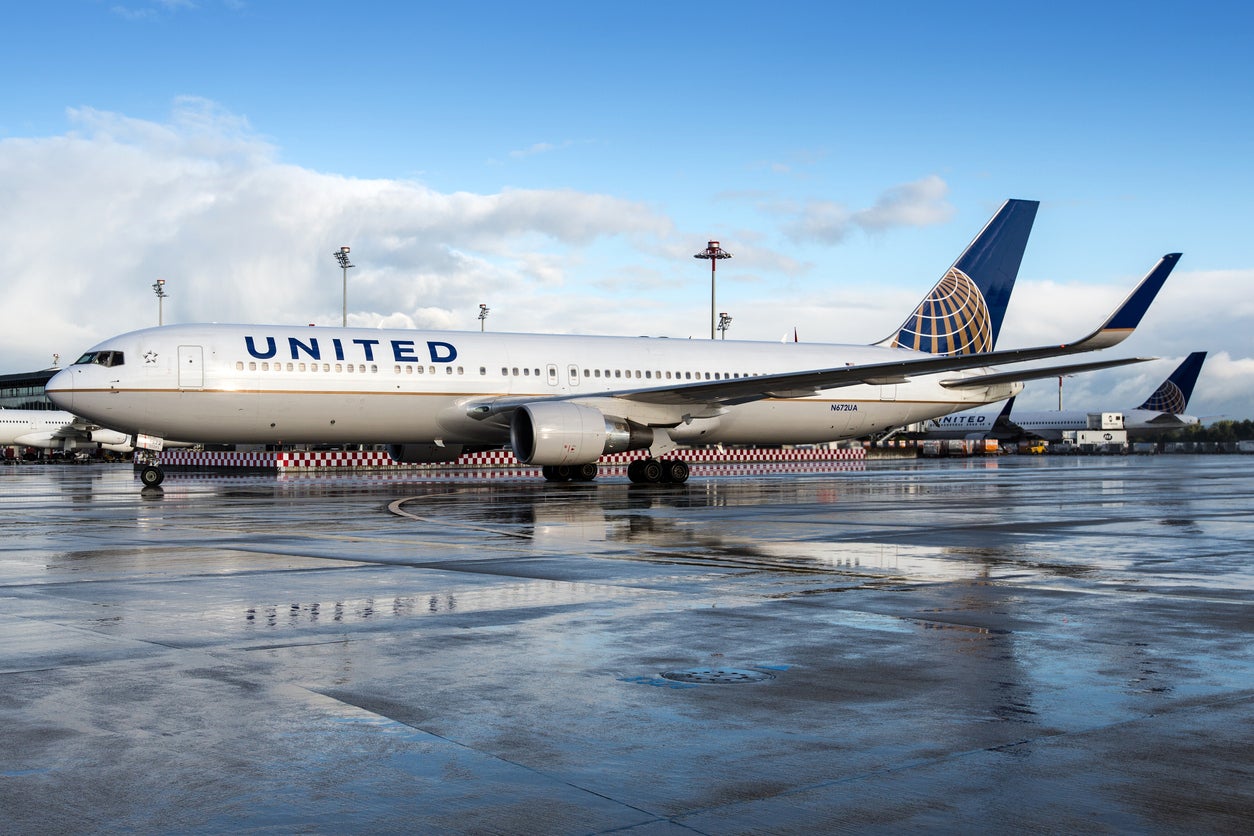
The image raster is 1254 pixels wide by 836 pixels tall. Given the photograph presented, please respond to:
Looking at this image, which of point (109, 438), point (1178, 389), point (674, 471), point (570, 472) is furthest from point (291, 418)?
point (1178, 389)

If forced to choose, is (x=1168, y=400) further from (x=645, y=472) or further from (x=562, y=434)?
(x=562, y=434)

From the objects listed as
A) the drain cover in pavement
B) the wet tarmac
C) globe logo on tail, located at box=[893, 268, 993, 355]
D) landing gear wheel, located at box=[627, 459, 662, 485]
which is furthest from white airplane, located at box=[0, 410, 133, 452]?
the drain cover in pavement

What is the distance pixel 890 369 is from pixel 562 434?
746 cm

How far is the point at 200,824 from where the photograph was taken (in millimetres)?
3482

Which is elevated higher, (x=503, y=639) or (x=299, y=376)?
(x=299, y=376)

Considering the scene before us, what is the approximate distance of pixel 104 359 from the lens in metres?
24.6

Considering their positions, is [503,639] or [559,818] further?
[503,639]

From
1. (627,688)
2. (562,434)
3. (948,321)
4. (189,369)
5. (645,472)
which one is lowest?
(627,688)

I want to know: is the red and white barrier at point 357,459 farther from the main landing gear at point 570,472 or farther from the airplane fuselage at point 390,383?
the main landing gear at point 570,472

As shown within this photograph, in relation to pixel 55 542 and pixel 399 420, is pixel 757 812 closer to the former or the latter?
pixel 55 542

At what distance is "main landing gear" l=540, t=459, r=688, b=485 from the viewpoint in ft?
91.8

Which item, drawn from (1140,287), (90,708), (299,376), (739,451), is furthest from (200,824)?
(739,451)

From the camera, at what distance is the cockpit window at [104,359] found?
2458cm

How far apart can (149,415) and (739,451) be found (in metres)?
32.1
